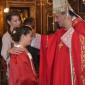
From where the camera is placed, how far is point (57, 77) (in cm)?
381

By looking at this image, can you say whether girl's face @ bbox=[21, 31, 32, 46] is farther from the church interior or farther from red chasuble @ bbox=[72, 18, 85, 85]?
the church interior

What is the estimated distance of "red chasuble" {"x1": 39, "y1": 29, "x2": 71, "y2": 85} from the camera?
12.3 feet

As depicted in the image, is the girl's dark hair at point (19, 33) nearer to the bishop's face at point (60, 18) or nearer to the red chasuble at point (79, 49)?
the bishop's face at point (60, 18)

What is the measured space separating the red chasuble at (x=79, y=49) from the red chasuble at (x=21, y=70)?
1.43 ft

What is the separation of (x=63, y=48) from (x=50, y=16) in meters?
4.30

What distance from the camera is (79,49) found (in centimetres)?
366

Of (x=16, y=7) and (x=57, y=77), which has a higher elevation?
(x=16, y=7)

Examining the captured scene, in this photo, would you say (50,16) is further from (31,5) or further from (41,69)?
(41,69)

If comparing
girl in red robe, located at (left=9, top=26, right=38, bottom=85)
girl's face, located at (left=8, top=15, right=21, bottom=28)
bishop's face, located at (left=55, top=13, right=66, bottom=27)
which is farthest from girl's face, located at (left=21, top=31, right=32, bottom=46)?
girl's face, located at (left=8, top=15, right=21, bottom=28)

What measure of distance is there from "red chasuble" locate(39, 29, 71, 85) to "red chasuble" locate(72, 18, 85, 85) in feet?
0.33

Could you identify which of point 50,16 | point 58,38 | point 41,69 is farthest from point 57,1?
point 50,16

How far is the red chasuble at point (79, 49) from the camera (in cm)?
365

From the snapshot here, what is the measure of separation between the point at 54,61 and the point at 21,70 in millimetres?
529

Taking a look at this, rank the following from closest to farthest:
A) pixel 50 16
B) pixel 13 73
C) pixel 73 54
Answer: pixel 13 73
pixel 73 54
pixel 50 16
